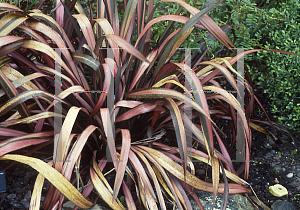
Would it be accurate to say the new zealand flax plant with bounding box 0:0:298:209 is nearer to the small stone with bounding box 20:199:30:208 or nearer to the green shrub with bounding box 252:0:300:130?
the small stone with bounding box 20:199:30:208

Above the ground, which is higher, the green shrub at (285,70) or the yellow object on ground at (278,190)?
the green shrub at (285,70)

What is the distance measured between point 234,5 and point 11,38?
1631 mm

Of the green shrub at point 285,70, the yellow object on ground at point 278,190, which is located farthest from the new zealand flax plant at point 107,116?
the green shrub at point 285,70

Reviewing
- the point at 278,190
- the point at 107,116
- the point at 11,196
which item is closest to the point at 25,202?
the point at 11,196

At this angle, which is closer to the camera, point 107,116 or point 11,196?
point 107,116

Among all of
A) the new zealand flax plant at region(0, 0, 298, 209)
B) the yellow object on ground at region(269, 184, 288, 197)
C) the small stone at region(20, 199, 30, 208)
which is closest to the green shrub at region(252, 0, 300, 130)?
the yellow object on ground at region(269, 184, 288, 197)

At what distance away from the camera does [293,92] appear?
1843 millimetres

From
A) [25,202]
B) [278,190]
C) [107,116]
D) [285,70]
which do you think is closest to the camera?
[107,116]

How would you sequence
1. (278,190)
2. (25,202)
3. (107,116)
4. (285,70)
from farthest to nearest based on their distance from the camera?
(285,70), (278,190), (25,202), (107,116)

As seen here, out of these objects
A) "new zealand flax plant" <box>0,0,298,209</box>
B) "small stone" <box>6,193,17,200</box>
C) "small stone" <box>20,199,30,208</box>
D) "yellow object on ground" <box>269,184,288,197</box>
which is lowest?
"yellow object on ground" <box>269,184,288,197</box>

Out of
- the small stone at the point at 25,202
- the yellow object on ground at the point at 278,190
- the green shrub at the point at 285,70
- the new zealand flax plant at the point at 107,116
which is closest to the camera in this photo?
the new zealand flax plant at the point at 107,116

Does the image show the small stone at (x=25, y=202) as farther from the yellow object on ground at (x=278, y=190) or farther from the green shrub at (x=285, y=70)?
the green shrub at (x=285, y=70)

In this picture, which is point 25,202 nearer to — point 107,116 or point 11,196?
point 11,196

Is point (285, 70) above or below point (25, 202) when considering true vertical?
above
